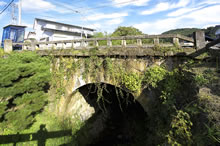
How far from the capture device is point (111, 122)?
33.7 feet

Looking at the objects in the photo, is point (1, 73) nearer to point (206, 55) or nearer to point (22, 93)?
point (22, 93)

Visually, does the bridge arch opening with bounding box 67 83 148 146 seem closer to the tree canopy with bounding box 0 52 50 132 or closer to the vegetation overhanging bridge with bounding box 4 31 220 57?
the vegetation overhanging bridge with bounding box 4 31 220 57

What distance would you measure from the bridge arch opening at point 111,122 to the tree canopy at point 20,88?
2.51 m

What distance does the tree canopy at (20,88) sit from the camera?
515 cm

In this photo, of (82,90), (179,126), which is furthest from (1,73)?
(179,126)

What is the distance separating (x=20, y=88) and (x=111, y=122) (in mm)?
6801

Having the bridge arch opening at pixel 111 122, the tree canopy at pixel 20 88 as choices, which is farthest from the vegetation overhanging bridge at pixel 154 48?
the bridge arch opening at pixel 111 122

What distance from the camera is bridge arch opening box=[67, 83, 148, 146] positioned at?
7941 millimetres

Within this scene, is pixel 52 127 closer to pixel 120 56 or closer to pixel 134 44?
pixel 120 56

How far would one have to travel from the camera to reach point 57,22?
27.2 metres

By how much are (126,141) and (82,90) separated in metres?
4.11

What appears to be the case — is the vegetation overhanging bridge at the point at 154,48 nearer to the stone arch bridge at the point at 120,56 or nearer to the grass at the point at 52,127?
the stone arch bridge at the point at 120,56

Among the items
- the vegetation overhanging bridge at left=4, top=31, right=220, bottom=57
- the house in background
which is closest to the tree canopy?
the vegetation overhanging bridge at left=4, top=31, right=220, bottom=57

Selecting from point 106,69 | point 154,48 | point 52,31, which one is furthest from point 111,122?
point 52,31
